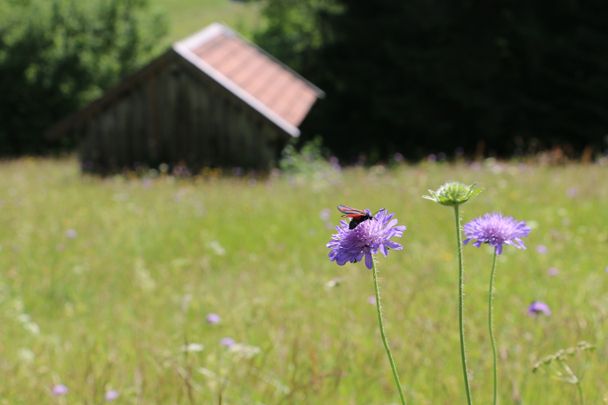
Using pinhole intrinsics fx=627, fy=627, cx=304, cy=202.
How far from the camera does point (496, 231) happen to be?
4.96ft

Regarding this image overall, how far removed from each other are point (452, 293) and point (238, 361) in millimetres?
1934

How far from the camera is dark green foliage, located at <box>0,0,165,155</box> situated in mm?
20844

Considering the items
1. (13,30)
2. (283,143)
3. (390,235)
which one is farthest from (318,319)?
(13,30)

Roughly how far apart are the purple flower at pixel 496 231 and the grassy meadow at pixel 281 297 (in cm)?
94

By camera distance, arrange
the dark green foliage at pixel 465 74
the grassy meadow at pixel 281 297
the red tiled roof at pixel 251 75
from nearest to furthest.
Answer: the grassy meadow at pixel 281 297, the red tiled roof at pixel 251 75, the dark green foliage at pixel 465 74

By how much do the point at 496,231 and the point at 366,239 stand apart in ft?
1.22

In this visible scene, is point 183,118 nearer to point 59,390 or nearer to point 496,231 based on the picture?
point 59,390

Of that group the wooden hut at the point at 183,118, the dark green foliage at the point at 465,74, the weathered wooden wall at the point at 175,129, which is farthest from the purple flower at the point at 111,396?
the dark green foliage at the point at 465,74

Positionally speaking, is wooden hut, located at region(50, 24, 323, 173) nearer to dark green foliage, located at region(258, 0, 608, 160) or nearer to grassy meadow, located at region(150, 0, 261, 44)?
dark green foliage, located at region(258, 0, 608, 160)

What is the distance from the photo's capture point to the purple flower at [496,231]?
149cm

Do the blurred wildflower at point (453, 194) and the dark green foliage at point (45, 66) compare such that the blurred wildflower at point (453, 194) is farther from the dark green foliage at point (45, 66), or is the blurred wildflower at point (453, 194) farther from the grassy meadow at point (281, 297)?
the dark green foliage at point (45, 66)

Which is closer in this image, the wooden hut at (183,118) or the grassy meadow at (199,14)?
the wooden hut at (183,118)

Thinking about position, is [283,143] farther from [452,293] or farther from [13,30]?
[452,293]

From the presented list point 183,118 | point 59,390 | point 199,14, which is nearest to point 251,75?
point 183,118
